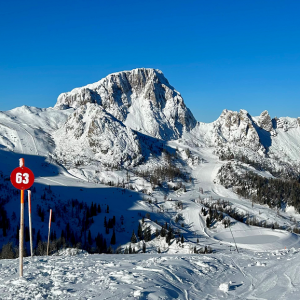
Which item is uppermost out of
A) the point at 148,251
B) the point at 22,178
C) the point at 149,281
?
the point at 22,178

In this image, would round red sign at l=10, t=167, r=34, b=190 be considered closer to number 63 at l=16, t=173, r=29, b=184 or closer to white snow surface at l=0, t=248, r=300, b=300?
number 63 at l=16, t=173, r=29, b=184

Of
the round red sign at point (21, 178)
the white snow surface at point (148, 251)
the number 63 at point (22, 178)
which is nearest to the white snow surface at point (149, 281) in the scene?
the white snow surface at point (148, 251)

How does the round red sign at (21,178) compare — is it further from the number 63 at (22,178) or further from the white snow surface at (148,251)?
the white snow surface at (148,251)

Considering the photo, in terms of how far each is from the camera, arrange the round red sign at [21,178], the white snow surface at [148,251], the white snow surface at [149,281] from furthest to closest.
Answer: the round red sign at [21,178]
the white snow surface at [148,251]
the white snow surface at [149,281]

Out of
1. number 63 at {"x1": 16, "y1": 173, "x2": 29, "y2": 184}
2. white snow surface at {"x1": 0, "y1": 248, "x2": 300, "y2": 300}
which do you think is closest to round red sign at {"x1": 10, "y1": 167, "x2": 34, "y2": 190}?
number 63 at {"x1": 16, "y1": 173, "x2": 29, "y2": 184}

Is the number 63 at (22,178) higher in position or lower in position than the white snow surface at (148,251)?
higher

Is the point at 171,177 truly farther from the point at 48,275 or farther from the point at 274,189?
the point at 48,275

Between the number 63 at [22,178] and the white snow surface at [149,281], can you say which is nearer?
the white snow surface at [149,281]

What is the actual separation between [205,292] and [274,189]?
182957 millimetres

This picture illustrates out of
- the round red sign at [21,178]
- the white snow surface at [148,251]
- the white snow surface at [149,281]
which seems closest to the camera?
the white snow surface at [149,281]

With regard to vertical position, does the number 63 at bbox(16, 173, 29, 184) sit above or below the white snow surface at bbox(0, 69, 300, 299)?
above

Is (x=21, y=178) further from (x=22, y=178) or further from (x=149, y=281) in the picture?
(x=149, y=281)

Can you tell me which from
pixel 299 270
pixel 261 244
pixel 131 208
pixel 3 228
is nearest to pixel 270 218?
pixel 261 244

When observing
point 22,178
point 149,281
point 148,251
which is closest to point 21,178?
point 22,178
